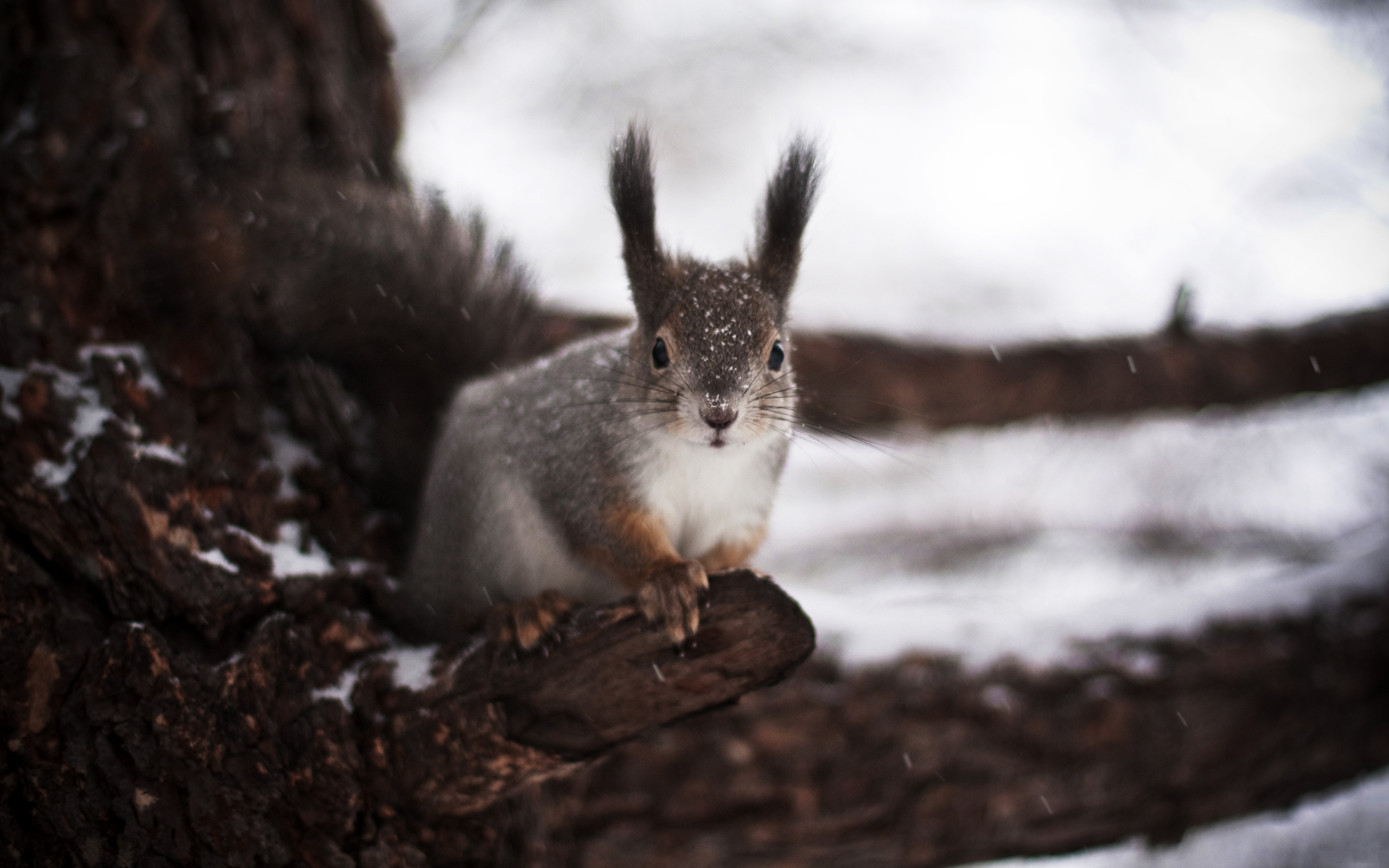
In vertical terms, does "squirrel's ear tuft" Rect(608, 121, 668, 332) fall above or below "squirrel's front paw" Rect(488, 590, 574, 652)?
above

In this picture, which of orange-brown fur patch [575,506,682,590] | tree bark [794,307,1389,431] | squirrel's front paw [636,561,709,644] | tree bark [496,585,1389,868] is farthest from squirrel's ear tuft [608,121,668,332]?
tree bark [794,307,1389,431]

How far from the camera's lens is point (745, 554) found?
1.23m

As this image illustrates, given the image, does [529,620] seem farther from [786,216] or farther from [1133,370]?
[1133,370]

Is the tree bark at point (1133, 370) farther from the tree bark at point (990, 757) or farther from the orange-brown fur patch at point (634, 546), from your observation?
the orange-brown fur patch at point (634, 546)

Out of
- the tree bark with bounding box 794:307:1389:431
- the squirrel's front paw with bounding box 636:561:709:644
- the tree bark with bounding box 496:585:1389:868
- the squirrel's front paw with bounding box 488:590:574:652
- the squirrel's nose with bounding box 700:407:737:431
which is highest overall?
the squirrel's nose with bounding box 700:407:737:431

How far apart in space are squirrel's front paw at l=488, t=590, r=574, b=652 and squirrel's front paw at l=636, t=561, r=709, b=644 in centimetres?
14

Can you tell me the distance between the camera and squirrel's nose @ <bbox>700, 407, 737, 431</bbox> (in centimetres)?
94

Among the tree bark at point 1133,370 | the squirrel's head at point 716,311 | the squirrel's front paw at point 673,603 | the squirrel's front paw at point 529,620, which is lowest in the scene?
the tree bark at point 1133,370

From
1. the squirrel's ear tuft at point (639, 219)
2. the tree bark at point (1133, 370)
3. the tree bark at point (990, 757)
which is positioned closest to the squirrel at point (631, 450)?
the squirrel's ear tuft at point (639, 219)

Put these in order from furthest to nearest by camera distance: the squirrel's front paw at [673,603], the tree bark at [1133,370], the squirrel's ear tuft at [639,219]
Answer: the tree bark at [1133,370] → the squirrel's ear tuft at [639,219] → the squirrel's front paw at [673,603]

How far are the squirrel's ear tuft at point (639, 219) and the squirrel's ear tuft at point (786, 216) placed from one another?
5.9 inches

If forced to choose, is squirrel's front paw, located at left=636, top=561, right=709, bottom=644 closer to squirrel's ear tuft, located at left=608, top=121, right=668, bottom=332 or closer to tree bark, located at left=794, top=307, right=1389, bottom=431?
squirrel's ear tuft, located at left=608, top=121, right=668, bottom=332

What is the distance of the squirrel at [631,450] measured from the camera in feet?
3.36

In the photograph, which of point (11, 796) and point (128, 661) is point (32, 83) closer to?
point (128, 661)
